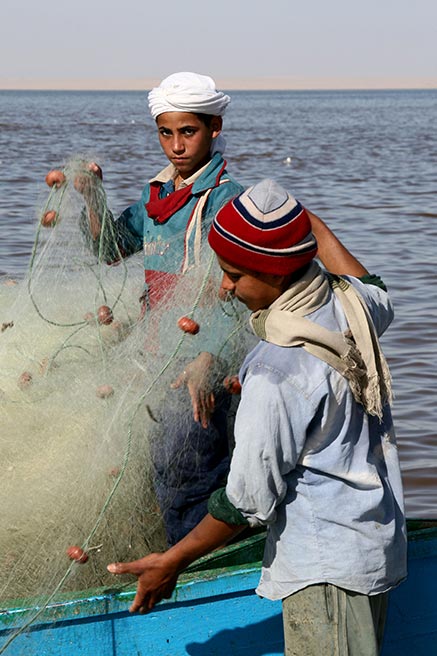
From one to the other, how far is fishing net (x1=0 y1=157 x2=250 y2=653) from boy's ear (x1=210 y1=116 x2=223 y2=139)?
37 centimetres

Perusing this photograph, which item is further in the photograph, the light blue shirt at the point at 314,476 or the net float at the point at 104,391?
the net float at the point at 104,391

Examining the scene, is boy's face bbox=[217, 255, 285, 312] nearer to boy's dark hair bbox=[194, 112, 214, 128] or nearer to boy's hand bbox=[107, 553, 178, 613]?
boy's hand bbox=[107, 553, 178, 613]

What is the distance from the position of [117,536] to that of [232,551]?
0.36 metres

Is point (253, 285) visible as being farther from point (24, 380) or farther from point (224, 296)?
point (24, 380)

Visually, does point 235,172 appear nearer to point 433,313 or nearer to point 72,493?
point 433,313

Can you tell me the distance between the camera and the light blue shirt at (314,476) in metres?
2.12

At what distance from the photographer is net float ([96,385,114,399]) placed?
291 cm

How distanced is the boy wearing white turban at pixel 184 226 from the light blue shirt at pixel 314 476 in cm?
70

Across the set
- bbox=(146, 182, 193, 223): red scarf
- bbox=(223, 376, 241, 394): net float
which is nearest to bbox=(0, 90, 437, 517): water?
bbox=(146, 182, 193, 223): red scarf

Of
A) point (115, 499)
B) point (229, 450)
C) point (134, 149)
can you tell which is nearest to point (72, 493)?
point (115, 499)

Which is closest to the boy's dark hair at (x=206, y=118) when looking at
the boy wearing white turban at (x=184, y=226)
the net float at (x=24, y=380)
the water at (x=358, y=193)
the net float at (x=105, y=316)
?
the boy wearing white turban at (x=184, y=226)

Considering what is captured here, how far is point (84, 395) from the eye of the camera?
2.97m

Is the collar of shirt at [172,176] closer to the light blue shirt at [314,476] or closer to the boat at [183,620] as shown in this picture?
the light blue shirt at [314,476]

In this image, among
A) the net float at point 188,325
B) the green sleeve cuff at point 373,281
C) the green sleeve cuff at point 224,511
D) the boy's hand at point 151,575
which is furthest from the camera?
the net float at point 188,325
